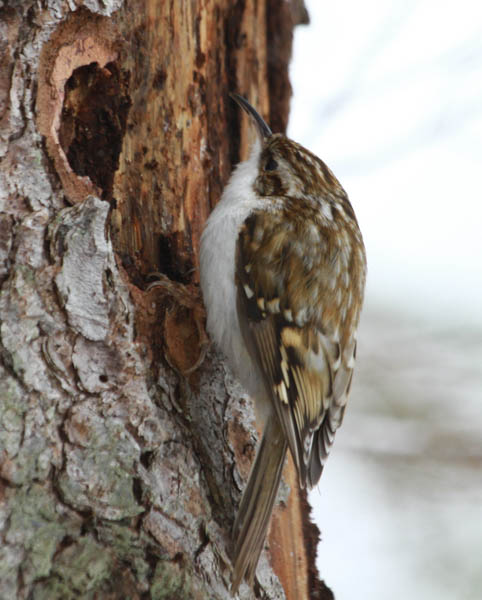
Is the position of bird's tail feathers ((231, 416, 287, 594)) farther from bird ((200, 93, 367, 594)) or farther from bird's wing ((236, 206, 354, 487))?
bird's wing ((236, 206, 354, 487))

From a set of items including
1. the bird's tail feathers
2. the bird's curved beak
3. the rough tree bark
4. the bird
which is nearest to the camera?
the rough tree bark

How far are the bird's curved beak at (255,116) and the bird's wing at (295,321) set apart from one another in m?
0.39

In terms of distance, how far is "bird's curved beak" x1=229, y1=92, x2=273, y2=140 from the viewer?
79.8 inches

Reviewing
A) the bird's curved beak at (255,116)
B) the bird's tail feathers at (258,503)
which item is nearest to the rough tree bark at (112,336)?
the bird's tail feathers at (258,503)

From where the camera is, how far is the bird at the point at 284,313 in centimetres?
162

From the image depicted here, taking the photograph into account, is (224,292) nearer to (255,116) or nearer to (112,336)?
(112,336)

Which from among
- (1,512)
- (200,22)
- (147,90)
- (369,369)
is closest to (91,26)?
(147,90)

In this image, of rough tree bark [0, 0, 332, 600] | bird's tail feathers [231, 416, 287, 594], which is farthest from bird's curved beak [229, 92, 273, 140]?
bird's tail feathers [231, 416, 287, 594]

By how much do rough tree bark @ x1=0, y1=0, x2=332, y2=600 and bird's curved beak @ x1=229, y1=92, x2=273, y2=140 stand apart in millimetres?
214

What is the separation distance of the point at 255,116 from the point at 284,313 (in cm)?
66

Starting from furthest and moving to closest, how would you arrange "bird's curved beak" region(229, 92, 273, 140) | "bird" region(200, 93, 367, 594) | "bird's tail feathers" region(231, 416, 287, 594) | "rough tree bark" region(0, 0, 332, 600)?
"bird's curved beak" region(229, 92, 273, 140)
"bird" region(200, 93, 367, 594)
"bird's tail feathers" region(231, 416, 287, 594)
"rough tree bark" region(0, 0, 332, 600)

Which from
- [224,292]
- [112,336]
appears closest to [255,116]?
[224,292]

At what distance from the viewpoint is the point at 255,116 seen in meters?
2.05

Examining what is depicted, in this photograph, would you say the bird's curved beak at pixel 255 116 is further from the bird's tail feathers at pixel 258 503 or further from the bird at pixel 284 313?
the bird's tail feathers at pixel 258 503
